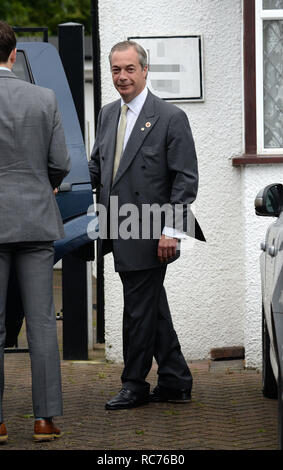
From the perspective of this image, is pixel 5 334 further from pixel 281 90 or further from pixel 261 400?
pixel 281 90

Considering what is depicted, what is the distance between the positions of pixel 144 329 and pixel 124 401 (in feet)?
1.47

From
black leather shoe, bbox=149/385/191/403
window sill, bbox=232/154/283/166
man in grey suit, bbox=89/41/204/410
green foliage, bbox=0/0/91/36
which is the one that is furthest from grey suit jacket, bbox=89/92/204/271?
green foliage, bbox=0/0/91/36

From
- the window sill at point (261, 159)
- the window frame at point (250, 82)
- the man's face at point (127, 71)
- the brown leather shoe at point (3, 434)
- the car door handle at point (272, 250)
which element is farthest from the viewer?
the window frame at point (250, 82)

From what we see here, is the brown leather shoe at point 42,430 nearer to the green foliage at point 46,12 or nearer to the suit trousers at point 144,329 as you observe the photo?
the suit trousers at point 144,329

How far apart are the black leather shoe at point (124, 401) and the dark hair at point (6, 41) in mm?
2130

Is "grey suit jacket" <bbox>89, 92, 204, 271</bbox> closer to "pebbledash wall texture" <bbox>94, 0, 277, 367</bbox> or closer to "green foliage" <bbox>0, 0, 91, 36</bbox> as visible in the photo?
"pebbledash wall texture" <bbox>94, 0, 277, 367</bbox>

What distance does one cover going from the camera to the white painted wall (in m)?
7.55

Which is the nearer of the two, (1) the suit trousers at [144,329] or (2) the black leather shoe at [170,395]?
(1) the suit trousers at [144,329]

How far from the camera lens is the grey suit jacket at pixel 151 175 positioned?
5895 mm

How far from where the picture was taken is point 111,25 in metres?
7.55

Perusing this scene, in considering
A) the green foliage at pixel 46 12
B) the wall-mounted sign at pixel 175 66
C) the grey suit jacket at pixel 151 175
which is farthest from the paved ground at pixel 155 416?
the green foliage at pixel 46 12
